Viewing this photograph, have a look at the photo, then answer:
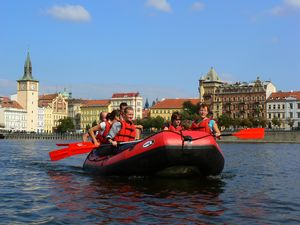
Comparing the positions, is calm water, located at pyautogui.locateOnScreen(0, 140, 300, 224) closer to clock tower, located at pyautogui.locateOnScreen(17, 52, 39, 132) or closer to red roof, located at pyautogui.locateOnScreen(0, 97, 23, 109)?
red roof, located at pyautogui.locateOnScreen(0, 97, 23, 109)

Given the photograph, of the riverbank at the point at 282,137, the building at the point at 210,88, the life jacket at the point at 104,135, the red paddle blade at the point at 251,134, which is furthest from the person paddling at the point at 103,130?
the building at the point at 210,88

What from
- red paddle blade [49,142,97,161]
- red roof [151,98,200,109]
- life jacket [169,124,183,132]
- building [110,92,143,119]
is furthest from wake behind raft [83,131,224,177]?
building [110,92,143,119]

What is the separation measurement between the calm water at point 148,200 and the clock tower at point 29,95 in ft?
558

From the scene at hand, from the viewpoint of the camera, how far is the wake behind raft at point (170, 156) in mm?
16672

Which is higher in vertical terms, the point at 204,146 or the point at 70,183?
the point at 204,146

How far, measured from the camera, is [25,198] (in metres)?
14.2

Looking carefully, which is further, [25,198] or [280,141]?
[280,141]

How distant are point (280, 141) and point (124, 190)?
9451 centimetres

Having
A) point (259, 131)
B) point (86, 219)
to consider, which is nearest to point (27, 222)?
point (86, 219)

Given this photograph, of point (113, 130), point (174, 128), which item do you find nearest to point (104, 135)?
point (113, 130)

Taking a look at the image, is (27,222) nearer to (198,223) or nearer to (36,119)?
(198,223)

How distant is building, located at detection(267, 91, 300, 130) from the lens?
146 m

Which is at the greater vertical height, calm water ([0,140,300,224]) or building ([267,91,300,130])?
building ([267,91,300,130])

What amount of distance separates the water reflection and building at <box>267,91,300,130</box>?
426ft
